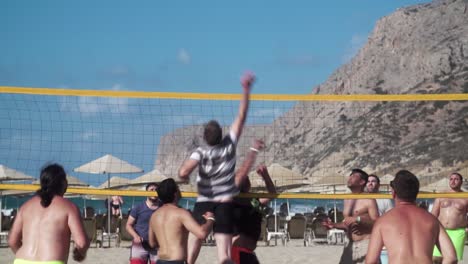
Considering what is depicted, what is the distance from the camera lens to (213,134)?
8062 millimetres

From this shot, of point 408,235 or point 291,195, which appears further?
point 291,195

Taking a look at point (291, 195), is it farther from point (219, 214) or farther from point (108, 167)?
point (108, 167)

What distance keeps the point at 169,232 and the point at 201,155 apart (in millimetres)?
688

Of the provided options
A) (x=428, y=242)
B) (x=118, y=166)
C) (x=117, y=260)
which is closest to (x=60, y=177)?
(x=428, y=242)

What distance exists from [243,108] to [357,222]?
1.47 m

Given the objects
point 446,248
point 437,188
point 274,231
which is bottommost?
point 274,231

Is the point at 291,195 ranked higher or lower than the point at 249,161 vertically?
lower

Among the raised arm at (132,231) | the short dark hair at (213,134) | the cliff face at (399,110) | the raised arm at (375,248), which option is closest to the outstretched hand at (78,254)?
the short dark hair at (213,134)

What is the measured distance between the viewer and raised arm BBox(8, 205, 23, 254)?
675 centimetres

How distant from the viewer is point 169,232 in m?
7.95

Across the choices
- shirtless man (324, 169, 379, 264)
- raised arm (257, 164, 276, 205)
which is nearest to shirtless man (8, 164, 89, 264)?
raised arm (257, 164, 276, 205)

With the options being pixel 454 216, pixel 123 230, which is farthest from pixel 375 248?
pixel 123 230

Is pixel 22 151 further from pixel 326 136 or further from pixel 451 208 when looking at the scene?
pixel 326 136

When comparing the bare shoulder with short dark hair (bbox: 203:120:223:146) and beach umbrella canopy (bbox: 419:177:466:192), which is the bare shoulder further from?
beach umbrella canopy (bbox: 419:177:466:192)
